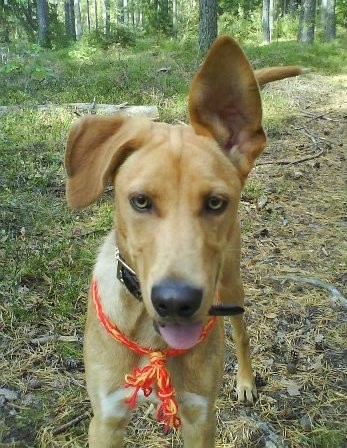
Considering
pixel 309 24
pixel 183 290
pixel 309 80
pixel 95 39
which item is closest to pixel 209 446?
pixel 183 290

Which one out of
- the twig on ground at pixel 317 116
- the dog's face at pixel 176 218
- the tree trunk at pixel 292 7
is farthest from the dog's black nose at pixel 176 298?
the tree trunk at pixel 292 7

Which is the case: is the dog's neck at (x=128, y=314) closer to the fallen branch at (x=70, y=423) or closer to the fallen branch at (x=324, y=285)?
the fallen branch at (x=70, y=423)

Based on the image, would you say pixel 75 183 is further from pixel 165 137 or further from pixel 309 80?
pixel 309 80

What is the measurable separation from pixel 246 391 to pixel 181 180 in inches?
88.7

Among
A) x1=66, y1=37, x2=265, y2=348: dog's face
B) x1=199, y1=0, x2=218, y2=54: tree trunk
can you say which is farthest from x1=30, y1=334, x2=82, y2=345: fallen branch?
x1=199, y1=0, x2=218, y2=54: tree trunk

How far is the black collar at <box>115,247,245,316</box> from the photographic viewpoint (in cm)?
262

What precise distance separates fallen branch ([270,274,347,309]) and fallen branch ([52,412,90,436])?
2.46 m

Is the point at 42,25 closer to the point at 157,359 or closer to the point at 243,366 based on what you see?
the point at 243,366

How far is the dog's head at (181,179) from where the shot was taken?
2.19m

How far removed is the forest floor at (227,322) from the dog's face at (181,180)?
1.68 meters

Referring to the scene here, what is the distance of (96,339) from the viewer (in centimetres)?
297

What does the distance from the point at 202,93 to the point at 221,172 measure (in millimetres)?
435

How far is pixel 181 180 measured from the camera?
2.37 m

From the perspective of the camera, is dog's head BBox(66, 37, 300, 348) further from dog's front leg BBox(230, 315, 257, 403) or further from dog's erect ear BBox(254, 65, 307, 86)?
dog's front leg BBox(230, 315, 257, 403)
